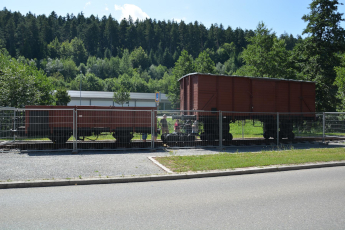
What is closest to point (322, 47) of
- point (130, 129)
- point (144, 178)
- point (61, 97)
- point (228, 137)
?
point (228, 137)

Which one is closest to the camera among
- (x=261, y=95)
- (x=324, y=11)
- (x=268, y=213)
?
(x=268, y=213)

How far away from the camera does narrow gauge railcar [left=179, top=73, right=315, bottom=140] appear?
588 inches

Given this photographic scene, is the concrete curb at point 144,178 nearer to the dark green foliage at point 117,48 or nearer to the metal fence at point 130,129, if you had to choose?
the metal fence at point 130,129

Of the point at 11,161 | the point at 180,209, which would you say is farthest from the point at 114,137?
the point at 180,209

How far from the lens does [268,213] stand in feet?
15.9

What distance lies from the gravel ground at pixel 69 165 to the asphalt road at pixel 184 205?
98 centimetres

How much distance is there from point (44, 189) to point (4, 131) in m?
7.07

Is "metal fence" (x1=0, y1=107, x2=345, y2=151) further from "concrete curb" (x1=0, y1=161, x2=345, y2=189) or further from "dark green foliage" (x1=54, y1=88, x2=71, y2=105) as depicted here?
"dark green foliage" (x1=54, y1=88, x2=71, y2=105)

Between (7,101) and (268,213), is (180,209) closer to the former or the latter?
(268,213)

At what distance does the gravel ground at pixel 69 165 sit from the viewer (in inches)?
302

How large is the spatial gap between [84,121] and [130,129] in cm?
216

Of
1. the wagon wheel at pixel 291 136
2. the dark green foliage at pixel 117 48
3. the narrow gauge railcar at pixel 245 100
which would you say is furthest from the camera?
the dark green foliage at pixel 117 48

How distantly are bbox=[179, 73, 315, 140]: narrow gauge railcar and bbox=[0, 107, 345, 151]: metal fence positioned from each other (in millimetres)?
82

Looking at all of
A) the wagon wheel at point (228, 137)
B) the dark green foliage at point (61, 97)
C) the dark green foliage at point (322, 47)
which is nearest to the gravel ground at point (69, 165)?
the wagon wheel at point (228, 137)
